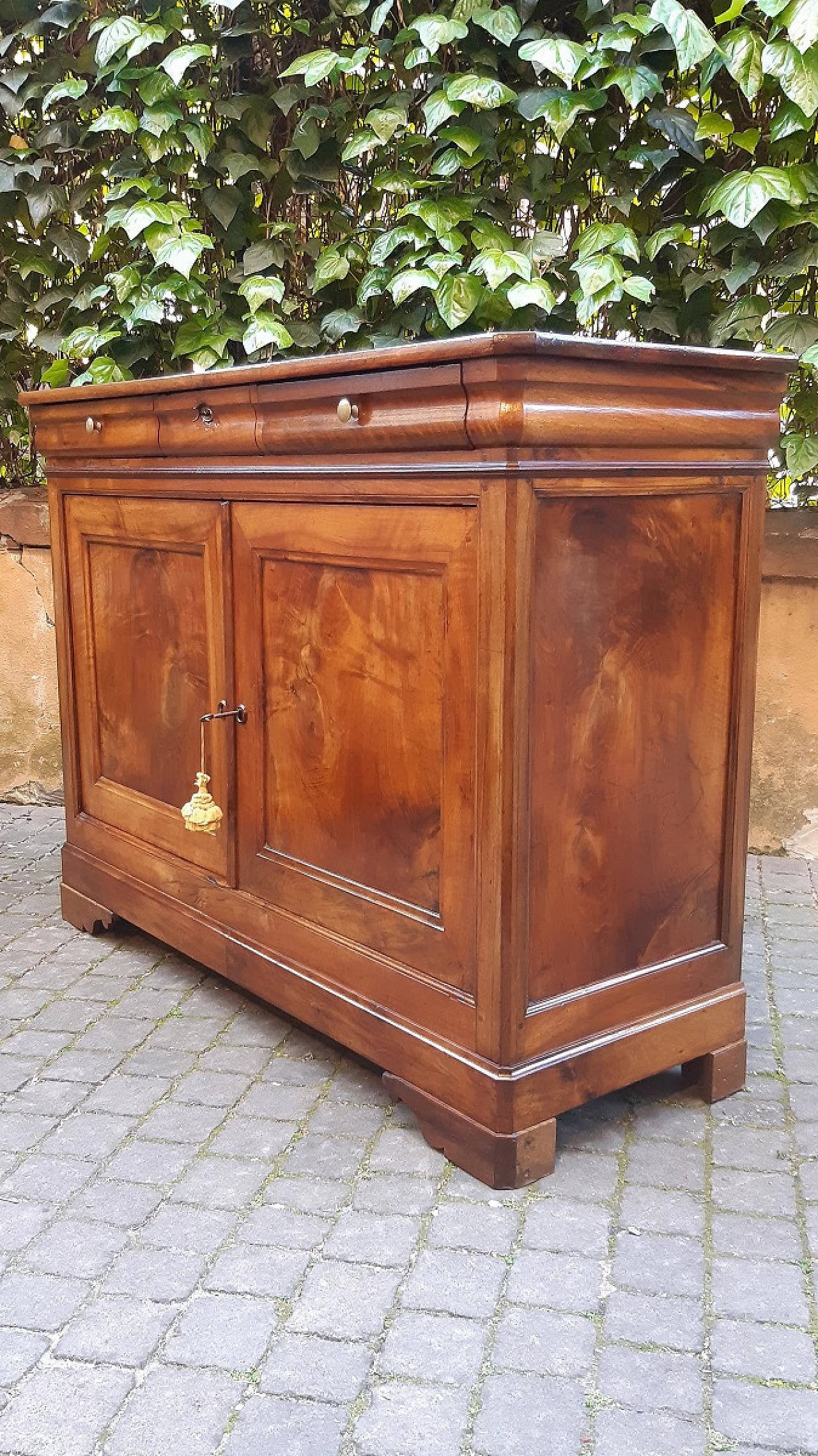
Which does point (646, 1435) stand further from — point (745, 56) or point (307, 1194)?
point (745, 56)

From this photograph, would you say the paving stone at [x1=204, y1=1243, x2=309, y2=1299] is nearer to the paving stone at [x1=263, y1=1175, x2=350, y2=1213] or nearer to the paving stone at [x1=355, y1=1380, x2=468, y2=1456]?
the paving stone at [x1=263, y1=1175, x2=350, y2=1213]

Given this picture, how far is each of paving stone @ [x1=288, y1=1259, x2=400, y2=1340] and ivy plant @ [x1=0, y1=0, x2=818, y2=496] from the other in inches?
95.3

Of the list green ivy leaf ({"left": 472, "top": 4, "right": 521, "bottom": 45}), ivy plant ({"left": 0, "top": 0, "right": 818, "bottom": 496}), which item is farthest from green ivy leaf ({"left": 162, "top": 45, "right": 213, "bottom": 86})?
green ivy leaf ({"left": 472, "top": 4, "right": 521, "bottom": 45})

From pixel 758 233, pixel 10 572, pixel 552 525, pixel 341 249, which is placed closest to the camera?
pixel 552 525

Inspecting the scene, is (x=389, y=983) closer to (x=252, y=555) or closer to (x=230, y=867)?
(x=230, y=867)

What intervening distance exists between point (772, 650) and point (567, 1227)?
7.60ft

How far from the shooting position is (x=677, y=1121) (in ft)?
7.40

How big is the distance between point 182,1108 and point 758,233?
106 inches

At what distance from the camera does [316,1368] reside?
5.20ft

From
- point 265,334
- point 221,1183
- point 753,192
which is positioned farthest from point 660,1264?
point 265,334

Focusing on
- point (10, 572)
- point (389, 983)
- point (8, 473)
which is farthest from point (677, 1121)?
point (8, 473)

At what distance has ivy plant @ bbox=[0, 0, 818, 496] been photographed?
3.24 metres

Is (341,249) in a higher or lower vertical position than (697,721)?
higher

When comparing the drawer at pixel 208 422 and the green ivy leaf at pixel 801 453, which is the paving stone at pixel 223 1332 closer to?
the drawer at pixel 208 422
